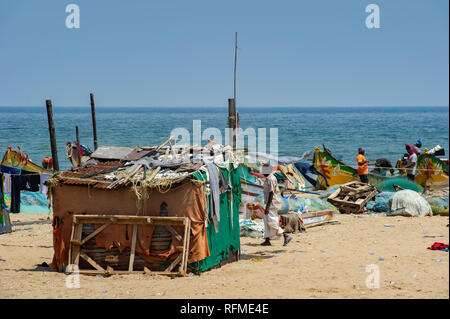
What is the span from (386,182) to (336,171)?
8.08 ft

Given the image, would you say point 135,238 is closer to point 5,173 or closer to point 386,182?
point 5,173

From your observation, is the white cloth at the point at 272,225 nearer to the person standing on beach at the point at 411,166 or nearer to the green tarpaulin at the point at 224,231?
the green tarpaulin at the point at 224,231

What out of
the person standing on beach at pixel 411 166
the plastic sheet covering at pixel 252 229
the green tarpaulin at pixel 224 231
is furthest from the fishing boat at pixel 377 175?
the green tarpaulin at pixel 224 231

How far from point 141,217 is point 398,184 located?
1239cm

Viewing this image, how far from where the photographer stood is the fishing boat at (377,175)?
19062 millimetres

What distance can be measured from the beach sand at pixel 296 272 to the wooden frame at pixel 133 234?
0.18m

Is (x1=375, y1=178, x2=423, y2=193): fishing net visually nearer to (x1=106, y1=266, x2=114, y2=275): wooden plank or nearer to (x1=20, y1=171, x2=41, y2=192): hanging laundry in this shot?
(x1=20, y1=171, x2=41, y2=192): hanging laundry

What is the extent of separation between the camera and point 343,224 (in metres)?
15.0

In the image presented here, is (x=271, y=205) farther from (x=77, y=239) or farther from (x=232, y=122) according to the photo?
(x=77, y=239)

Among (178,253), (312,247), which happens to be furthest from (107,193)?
(312,247)

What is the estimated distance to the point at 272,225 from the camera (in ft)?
40.2

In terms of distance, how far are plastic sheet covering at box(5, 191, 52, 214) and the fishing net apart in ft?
37.9

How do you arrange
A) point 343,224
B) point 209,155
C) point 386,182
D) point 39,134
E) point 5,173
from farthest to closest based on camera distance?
Result: 1. point 39,134
2. point 386,182
3. point 5,173
4. point 343,224
5. point 209,155

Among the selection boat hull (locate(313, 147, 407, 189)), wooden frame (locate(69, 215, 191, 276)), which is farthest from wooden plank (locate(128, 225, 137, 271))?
boat hull (locate(313, 147, 407, 189))
